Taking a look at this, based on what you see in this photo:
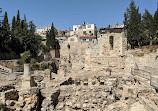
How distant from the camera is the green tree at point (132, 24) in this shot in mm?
24734

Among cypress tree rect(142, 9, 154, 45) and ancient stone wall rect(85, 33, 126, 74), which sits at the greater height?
cypress tree rect(142, 9, 154, 45)

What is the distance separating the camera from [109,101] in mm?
8742

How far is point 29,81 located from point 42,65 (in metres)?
17.0

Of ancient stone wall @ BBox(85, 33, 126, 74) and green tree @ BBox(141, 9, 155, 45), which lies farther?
green tree @ BBox(141, 9, 155, 45)

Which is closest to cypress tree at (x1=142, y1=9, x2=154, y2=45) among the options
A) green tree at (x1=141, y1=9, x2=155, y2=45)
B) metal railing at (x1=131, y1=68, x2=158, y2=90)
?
green tree at (x1=141, y1=9, x2=155, y2=45)

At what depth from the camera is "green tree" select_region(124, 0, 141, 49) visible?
2473 cm

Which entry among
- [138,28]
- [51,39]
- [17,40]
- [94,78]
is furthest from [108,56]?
[51,39]

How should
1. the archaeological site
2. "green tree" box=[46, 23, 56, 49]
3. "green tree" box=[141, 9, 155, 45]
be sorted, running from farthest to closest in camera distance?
"green tree" box=[46, 23, 56, 49] → "green tree" box=[141, 9, 155, 45] → the archaeological site

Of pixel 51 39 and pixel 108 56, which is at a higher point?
pixel 51 39

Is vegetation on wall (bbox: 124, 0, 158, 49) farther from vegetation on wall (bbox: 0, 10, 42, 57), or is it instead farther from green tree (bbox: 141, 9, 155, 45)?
vegetation on wall (bbox: 0, 10, 42, 57)

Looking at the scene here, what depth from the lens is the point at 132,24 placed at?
25.1 metres

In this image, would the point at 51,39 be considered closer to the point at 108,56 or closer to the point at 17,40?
the point at 17,40

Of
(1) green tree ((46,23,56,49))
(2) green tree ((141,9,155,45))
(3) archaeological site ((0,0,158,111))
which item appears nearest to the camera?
(3) archaeological site ((0,0,158,111))

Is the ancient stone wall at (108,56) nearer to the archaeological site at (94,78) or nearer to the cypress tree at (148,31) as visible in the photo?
the archaeological site at (94,78)
